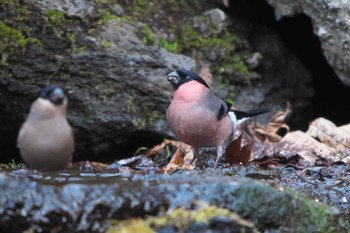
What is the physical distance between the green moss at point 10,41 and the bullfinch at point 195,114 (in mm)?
1661

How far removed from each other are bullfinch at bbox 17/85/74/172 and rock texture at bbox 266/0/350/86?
3812 mm

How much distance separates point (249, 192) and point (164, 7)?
4466 millimetres

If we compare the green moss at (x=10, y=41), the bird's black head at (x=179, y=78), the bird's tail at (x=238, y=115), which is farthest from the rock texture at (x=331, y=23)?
the green moss at (x=10, y=41)

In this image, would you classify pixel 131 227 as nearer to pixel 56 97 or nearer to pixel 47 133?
pixel 47 133

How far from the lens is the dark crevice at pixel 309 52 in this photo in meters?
7.94

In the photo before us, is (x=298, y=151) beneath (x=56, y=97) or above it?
beneath

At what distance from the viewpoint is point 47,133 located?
12.3 feet

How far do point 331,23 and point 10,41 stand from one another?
328cm

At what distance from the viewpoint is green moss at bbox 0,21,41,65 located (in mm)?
6285

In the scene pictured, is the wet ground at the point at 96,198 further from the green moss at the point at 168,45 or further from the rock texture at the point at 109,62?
the green moss at the point at 168,45

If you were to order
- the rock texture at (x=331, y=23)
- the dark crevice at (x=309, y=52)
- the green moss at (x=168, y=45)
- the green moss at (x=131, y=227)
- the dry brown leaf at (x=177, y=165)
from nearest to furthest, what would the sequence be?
the green moss at (x=131, y=227)
the dry brown leaf at (x=177, y=165)
the rock texture at (x=331, y=23)
the green moss at (x=168, y=45)
the dark crevice at (x=309, y=52)

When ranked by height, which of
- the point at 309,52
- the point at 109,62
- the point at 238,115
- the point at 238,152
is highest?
the point at 109,62

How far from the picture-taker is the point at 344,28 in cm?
670

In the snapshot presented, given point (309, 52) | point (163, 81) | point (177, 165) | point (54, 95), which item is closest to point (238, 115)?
point (163, 81)
